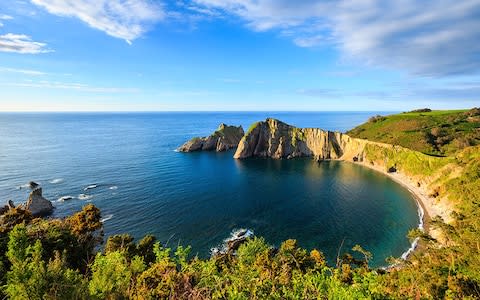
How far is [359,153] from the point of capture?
12156 cm

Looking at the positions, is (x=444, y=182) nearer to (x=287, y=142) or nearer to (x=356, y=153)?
(x=356, y=153)

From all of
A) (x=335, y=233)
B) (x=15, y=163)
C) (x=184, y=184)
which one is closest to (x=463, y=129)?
(x=335, y=233)

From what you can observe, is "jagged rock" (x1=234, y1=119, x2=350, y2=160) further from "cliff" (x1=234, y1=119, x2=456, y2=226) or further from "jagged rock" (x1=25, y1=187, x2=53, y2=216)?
"jagged rock" (x1=25, y1=187, x2=53, y2=216)

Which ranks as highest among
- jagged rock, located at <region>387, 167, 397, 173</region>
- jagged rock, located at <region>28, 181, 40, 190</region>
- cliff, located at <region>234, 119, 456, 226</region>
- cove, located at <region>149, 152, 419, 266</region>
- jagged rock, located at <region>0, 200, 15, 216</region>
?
cliff, located at <region>234, 119, 456, 226</region>

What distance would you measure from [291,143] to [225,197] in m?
68.1

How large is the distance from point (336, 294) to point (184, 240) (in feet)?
144

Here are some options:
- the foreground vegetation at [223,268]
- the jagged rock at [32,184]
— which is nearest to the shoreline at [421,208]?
the foreground vegetation at [223,268]

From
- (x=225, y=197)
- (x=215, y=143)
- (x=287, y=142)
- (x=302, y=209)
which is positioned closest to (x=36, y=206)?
(x=225, y=197)

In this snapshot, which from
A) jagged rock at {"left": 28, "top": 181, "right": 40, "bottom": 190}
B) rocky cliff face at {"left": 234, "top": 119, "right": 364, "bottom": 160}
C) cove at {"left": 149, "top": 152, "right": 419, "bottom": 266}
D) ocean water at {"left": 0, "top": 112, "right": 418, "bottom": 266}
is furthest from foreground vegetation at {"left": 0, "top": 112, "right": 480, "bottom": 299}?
rocky cliff face at {"left": 234, "top": 119, "right": 364, "bottom": 160}

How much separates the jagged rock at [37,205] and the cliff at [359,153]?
8273cm

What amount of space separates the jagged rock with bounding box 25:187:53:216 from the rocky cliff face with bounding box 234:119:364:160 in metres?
82.7

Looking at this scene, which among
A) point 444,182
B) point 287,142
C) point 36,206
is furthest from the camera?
point 287,142

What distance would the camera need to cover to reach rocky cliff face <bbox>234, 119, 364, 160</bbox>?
426ft

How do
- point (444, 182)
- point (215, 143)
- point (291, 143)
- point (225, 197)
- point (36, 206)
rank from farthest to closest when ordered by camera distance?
point (215, 143), point (291, 143), point (225, 197), point (444, 182), point (36, 206)
